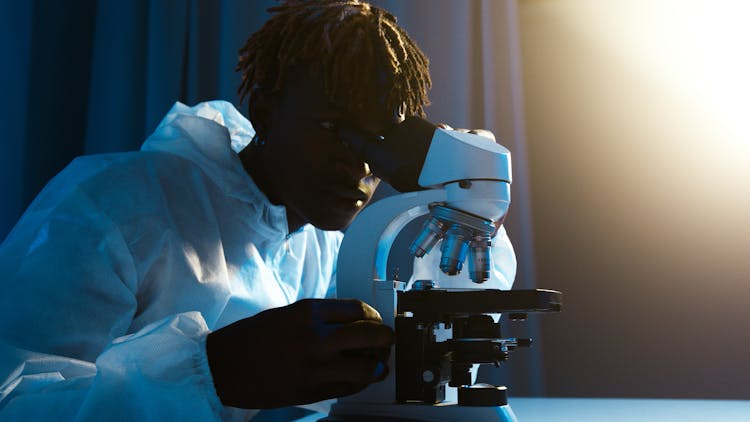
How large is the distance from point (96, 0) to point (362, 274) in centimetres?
185

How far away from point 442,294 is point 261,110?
59cm

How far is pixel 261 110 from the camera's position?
3.98ft

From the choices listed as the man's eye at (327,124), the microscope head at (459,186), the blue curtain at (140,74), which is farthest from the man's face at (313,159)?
the blue curtain at (140,74)

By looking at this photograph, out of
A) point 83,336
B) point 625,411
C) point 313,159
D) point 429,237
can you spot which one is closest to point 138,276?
point 83,336

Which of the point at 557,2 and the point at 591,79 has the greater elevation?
the point at 557,2

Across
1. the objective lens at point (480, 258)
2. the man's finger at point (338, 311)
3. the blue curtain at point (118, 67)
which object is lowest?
the man's finger at point (338, 311)

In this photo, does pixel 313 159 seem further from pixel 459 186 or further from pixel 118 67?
pixel 118 67

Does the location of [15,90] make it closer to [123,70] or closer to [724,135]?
[123,70]

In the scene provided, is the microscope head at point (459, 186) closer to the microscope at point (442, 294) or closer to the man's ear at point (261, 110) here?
the microscope at point (442, 294)

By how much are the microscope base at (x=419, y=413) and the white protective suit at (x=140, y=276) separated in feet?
0.44

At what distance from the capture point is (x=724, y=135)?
1.91 m

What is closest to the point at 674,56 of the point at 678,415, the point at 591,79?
the point at 591,79

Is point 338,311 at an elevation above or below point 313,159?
below

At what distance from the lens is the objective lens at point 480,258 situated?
2.58 ft
